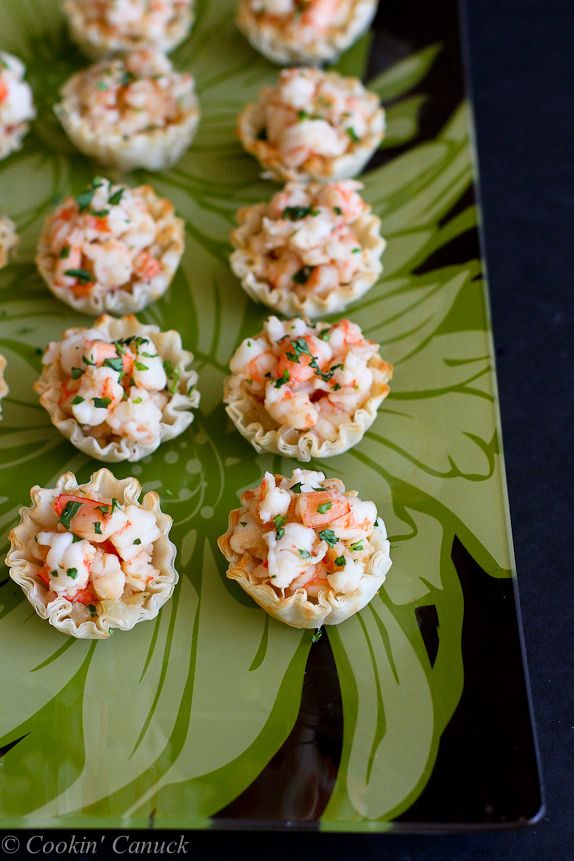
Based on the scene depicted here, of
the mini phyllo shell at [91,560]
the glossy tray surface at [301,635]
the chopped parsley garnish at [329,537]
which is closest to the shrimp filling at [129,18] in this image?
the glossy tray surface at [301,635]

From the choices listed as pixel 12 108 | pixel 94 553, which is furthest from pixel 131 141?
pixel 94 553

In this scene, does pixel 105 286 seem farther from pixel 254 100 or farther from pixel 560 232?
pixel 560 232

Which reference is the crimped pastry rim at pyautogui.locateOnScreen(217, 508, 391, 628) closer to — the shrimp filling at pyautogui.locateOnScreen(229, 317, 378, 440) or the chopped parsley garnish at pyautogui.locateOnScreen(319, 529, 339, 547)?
the chopped parsley garnish at pyautogui.locateOnScreen(319, 529, 339, 547)

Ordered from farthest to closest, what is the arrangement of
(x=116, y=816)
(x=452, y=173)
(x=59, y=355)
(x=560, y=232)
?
(x=560, y=232)
(x=452, y=173)
(x=59, y=355)
(x=116, y=816)

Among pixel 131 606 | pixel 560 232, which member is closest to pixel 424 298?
pixel 560 232

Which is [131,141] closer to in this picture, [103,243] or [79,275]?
[103,243]

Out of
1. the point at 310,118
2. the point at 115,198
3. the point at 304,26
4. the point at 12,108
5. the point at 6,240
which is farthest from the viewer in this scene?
the point at 304,26
